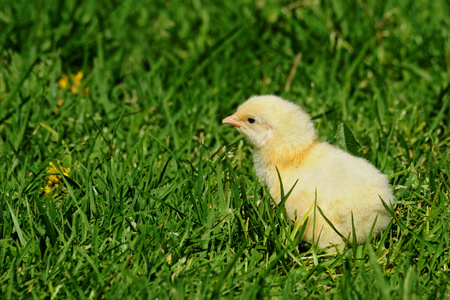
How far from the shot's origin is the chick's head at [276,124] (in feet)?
11.4

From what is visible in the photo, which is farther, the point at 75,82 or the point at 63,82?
the point at 63,82

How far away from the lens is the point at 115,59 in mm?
5398

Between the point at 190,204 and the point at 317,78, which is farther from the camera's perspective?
the point at 317,78

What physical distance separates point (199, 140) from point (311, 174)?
129 cm

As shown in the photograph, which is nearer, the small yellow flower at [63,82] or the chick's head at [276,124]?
the chick's head at [276,124]

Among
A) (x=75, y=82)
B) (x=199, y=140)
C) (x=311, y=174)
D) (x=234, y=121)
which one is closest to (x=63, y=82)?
(x=75, y=82)

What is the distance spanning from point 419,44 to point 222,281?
3.64 metres

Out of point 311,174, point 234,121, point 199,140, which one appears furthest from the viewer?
point 199,140

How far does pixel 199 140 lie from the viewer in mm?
4352

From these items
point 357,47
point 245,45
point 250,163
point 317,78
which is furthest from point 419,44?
point 250,163

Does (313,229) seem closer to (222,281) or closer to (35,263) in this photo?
(222,281)

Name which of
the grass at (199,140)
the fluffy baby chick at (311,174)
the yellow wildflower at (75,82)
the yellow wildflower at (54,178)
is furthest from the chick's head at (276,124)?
the yellow wildflower at (75,82)

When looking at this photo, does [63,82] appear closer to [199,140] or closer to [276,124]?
[199,140]

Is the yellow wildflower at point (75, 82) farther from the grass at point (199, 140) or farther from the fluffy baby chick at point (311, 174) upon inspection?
the fluffy baby chick at point (311, 174)
